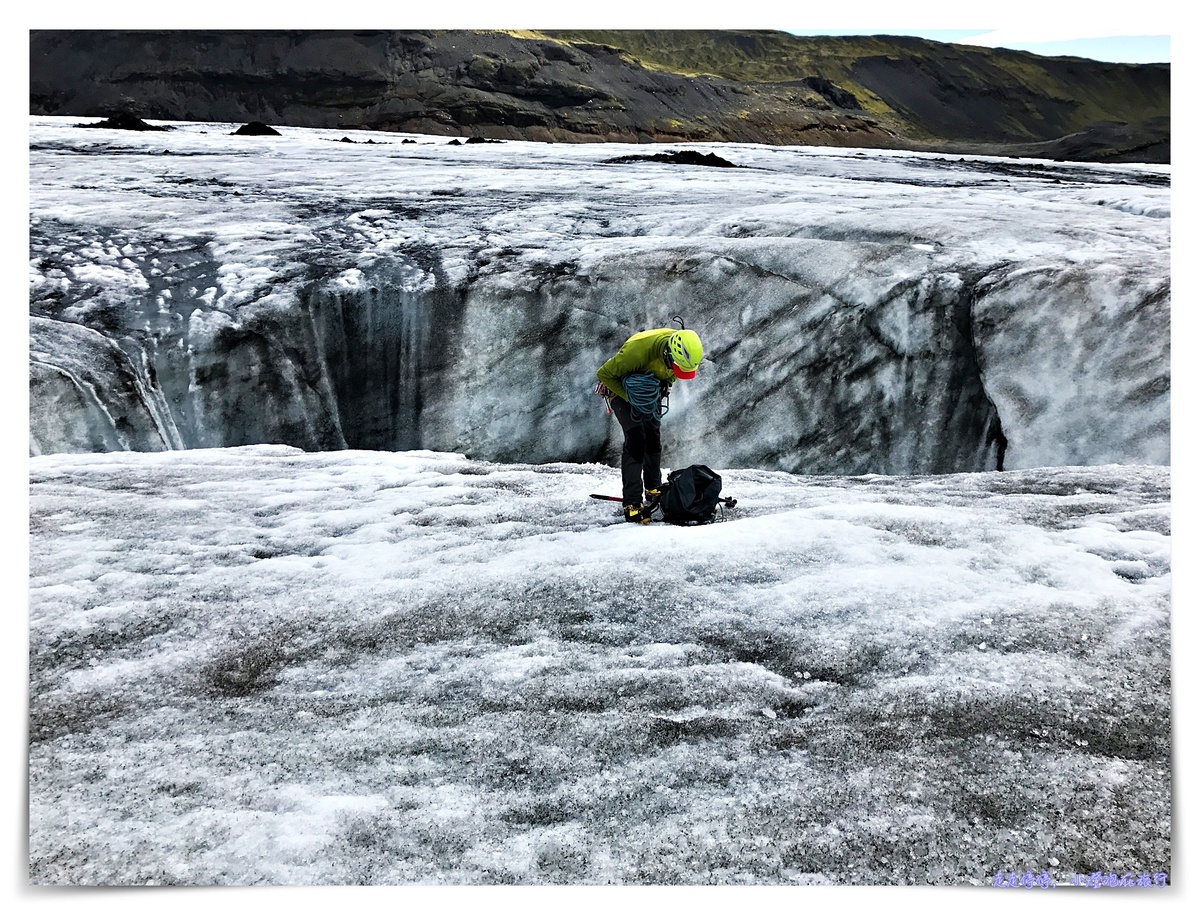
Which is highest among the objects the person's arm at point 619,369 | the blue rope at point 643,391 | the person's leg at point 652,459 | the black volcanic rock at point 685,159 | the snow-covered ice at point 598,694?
the black volcanic rock at point 685,159

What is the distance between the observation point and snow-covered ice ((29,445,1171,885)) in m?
2.19

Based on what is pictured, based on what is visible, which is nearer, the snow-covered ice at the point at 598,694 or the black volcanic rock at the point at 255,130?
the snow-covered ice at the point at 598,694

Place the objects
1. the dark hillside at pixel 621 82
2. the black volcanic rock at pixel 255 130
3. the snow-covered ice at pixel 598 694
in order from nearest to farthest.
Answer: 1. the snow-covered ice at pixel 598 694
2. the dark hillside at pixel 621 82
3. the black volcanic rock at pixel 255 130

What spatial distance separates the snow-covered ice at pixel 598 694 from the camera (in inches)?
86.4

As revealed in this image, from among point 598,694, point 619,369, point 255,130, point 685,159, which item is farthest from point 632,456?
point 685,159

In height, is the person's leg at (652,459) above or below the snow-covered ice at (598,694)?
above

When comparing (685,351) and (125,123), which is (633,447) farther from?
(125,123)

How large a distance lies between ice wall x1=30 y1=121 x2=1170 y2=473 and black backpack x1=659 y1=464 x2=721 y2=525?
158 cm

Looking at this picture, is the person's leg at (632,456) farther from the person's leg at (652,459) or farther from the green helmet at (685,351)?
the green helmet at (685,351)

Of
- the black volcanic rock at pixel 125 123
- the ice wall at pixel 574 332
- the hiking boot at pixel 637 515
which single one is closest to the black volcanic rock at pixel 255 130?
the black volcanic rock at pixel 125 123

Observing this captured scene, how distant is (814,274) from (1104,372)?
169 cm

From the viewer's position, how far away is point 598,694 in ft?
8.54

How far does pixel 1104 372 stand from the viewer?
454cm

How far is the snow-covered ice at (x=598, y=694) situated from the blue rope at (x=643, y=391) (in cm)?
50
